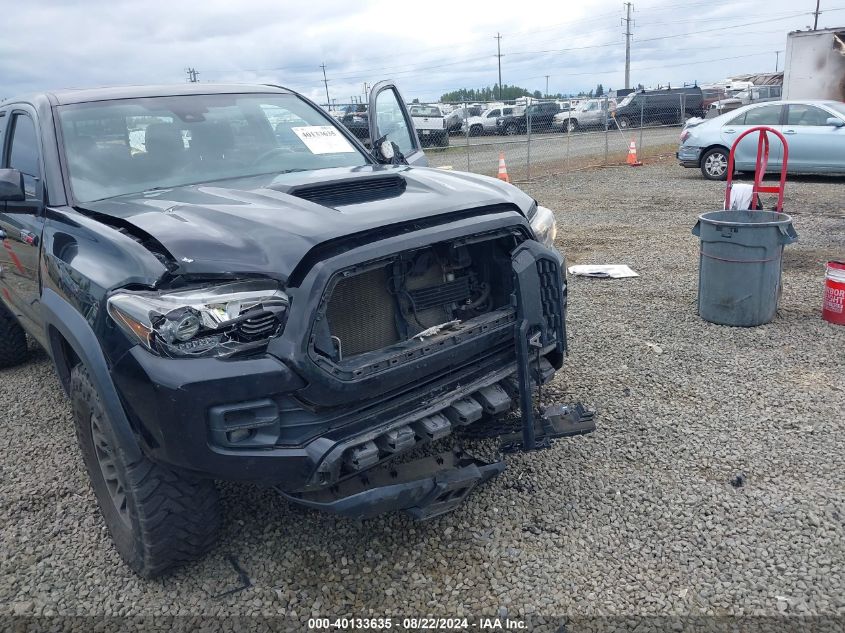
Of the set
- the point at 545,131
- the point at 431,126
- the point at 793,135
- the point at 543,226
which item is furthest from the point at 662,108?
the point at 543,226

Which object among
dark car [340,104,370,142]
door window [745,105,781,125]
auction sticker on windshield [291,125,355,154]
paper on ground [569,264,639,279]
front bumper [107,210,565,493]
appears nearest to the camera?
front bumper [107,210,565,493]

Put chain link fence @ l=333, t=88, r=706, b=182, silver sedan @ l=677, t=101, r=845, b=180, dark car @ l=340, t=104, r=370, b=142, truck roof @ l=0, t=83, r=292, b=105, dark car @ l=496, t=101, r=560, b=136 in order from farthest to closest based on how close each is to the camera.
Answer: dark car @ l=496, t=101, r=560, b=136, chain link fence @ l=333, t=88, r=706, b=182, dark car @ l=340, t=104, r=370, b=142, silver sedan @ l=677, t=101, r=845, b=180, truck roof @ l=0, t=83, r=292, b=105

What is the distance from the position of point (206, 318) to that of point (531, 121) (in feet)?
99.7

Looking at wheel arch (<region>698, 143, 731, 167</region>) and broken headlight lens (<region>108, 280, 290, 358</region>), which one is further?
wheel arch (<region>698, 143, 731, 167</region>)

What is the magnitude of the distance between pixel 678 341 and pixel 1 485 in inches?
176

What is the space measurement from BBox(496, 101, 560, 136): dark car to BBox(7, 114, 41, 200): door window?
28608 millimetres

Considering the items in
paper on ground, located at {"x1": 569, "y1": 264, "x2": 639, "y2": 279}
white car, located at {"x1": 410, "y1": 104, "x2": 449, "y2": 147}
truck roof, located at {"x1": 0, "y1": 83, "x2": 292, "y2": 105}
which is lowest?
paper on ground, located at {"x1": 569, "y1": 264, "x2": 639, "y2": 279}

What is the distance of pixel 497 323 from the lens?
2863 millimetres

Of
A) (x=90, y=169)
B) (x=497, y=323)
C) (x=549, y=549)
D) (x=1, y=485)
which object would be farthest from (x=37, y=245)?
(x=549, y=549)

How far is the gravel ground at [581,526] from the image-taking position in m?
2.62

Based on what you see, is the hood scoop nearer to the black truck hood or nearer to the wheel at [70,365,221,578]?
the black truck hood

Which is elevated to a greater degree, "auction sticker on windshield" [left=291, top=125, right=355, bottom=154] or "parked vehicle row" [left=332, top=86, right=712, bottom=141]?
"auction sticker on windshield" [left=291, top=125, right=355, bottom=154]

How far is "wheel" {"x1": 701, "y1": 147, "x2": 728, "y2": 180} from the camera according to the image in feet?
44.3

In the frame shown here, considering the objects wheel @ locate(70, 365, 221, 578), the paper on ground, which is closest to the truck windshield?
wheel @ locate(70, 365, 221, 578)
